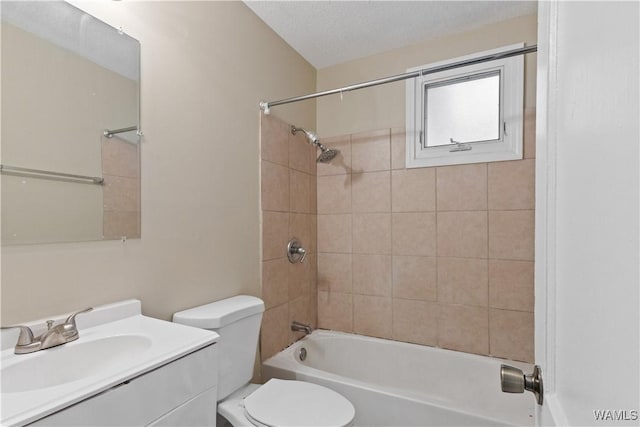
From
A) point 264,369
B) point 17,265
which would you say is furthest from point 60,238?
point 264,369

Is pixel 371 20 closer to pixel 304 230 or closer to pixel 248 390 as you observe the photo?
pixel 304 230

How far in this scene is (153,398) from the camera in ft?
2.88

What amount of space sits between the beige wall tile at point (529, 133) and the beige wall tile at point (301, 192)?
1.39m

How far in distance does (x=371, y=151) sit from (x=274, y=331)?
54.4 inches

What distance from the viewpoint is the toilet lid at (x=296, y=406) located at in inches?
51.6

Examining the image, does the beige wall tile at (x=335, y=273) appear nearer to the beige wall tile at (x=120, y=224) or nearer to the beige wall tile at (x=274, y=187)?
the beige wall tile at (x=274, y=187)

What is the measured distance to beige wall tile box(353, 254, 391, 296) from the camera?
2375 millimetres

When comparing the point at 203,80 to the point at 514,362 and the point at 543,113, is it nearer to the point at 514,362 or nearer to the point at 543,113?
the point at 543,113

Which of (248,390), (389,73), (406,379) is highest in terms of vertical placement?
(389,73)

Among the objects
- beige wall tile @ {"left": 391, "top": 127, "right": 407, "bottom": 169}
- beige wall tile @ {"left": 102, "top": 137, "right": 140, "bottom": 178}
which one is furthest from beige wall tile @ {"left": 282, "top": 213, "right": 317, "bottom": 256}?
beige wall tile @ {"left": 102, "top": 137, "right": 140, "bottom": 178}

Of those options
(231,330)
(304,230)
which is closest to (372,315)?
(304,230)

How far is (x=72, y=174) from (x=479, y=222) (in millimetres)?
2065

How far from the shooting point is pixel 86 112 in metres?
1.15

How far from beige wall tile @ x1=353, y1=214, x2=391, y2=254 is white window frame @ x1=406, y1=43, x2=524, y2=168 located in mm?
434
